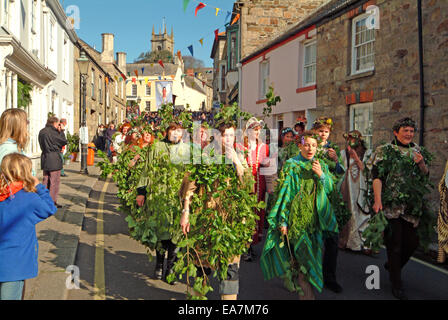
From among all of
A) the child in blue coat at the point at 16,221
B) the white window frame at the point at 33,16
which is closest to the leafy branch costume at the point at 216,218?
the child in blue coat at the point at 16,221

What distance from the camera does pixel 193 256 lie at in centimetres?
381

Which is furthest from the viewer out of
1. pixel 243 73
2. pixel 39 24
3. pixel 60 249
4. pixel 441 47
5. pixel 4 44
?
pixel 243 73

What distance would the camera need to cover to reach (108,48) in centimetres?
3806

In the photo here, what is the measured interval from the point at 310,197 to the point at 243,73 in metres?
18.3

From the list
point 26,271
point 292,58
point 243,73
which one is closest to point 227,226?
point 26,271

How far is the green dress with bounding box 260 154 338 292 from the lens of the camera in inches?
159

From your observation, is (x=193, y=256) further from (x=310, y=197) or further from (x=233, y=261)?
(x=310, y=197)

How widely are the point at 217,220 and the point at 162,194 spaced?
3.26 feet

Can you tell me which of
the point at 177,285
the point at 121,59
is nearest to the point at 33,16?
the point at 177,285

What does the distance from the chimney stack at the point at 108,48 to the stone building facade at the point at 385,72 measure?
27.9 m

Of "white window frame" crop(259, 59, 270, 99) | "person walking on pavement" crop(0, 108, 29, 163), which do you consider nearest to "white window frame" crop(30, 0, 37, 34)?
"white window frame" crop(259, 59, 270, 99)

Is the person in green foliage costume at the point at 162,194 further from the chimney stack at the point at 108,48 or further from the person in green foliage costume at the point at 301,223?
the chimney stack at the point at 108,48

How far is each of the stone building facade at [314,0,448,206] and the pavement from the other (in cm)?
722

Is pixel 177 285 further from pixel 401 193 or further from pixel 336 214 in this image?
pixel 401 193
